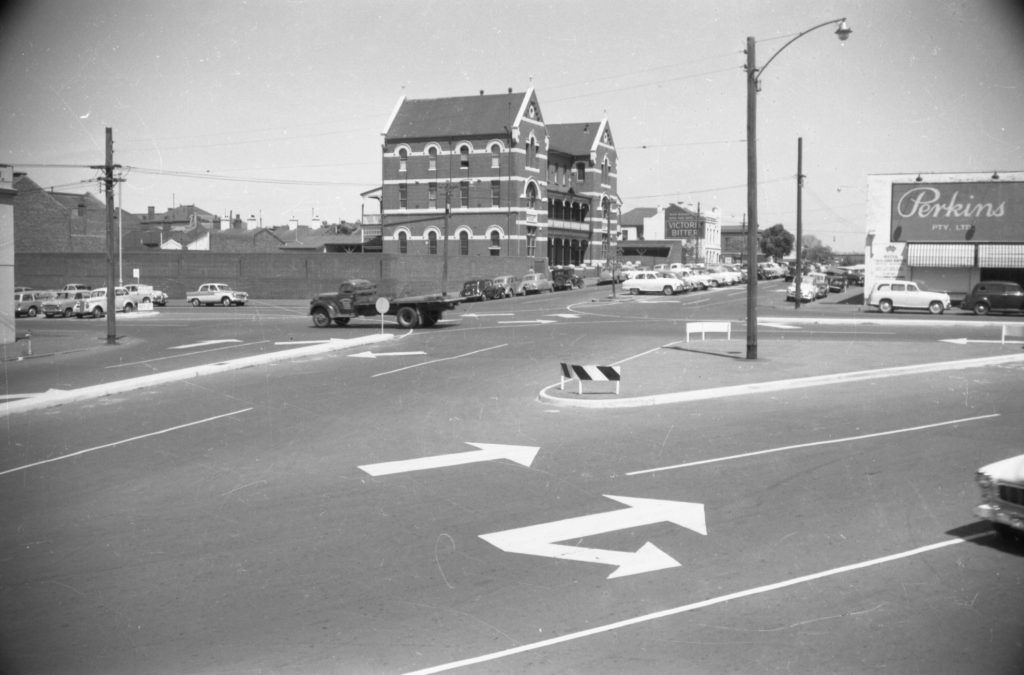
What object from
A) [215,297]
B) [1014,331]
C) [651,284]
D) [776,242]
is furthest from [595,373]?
[776,242]

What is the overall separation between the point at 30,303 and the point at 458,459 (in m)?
53.2

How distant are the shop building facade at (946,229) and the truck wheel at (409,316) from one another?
3014 centimetres

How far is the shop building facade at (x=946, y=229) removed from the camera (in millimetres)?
50812

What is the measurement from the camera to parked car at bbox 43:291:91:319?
54531 millimetres

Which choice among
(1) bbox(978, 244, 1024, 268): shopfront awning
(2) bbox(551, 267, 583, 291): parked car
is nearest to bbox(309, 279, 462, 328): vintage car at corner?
(1) bbox(978, 244, 1024, 268): shopfront awning

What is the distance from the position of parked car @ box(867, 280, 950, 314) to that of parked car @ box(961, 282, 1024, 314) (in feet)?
4.28

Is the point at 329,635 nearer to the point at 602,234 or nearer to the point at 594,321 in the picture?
the point at 594,321

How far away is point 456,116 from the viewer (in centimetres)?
8400

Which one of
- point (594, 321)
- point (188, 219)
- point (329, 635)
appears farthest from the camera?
point (188, 219)

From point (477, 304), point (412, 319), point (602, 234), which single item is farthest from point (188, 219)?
point (412, 319)

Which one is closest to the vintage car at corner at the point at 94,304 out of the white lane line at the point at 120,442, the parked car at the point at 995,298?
the white lane line at the point at 120,442

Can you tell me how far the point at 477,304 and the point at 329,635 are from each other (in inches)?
1981

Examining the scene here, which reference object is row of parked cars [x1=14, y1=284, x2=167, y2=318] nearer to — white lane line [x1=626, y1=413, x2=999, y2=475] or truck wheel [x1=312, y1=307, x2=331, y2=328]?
truck wheel [x1=312, y1=307, x2=331, y2=328]

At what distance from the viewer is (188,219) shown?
122 m
